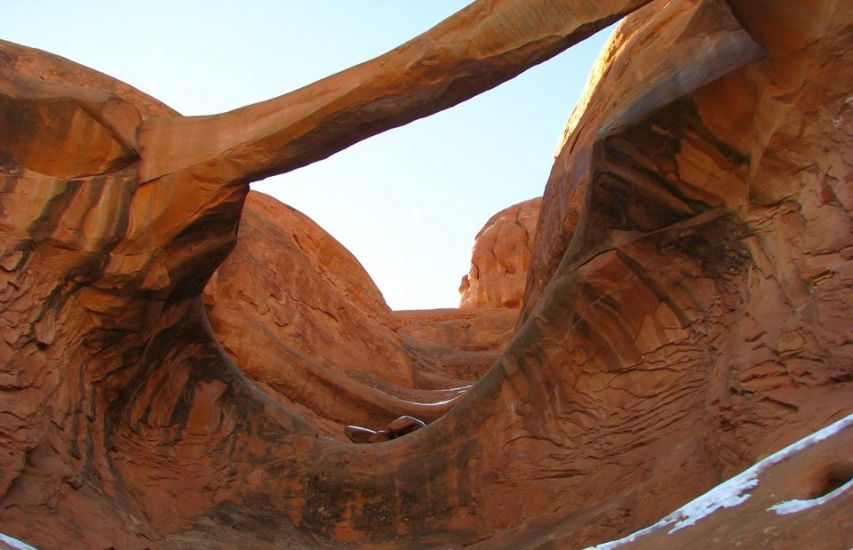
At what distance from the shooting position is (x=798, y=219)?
727cm

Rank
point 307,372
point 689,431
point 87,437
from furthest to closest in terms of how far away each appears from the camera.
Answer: point 307,372 < point 87,437 < point 689,431

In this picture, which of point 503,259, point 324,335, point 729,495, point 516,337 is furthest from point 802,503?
point 503,259

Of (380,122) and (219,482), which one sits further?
(219,482)

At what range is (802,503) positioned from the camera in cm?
464

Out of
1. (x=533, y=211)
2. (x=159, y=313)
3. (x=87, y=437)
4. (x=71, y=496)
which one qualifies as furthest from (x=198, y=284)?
(x=533, y=211)

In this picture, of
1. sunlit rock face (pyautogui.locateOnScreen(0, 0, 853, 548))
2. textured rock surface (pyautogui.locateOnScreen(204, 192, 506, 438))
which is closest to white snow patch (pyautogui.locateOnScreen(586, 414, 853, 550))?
sunlit rock face (pyautogui.locateOnScreen(0, 0, 853, 548))

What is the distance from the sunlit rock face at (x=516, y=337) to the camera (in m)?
7.21

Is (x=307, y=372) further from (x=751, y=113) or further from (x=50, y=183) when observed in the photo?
(x=751, y=113)

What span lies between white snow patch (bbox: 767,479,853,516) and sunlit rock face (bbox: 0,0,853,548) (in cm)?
137

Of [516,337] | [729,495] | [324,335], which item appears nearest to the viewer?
[729,495]

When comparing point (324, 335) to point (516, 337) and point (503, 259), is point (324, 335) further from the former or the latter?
point (503, 259)

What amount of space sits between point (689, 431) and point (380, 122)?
331 cm

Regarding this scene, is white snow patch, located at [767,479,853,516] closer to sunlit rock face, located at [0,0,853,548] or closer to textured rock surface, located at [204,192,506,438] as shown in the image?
sunlit rock face, located at [0,0,853,548]

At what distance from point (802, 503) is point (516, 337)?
4.99 m
